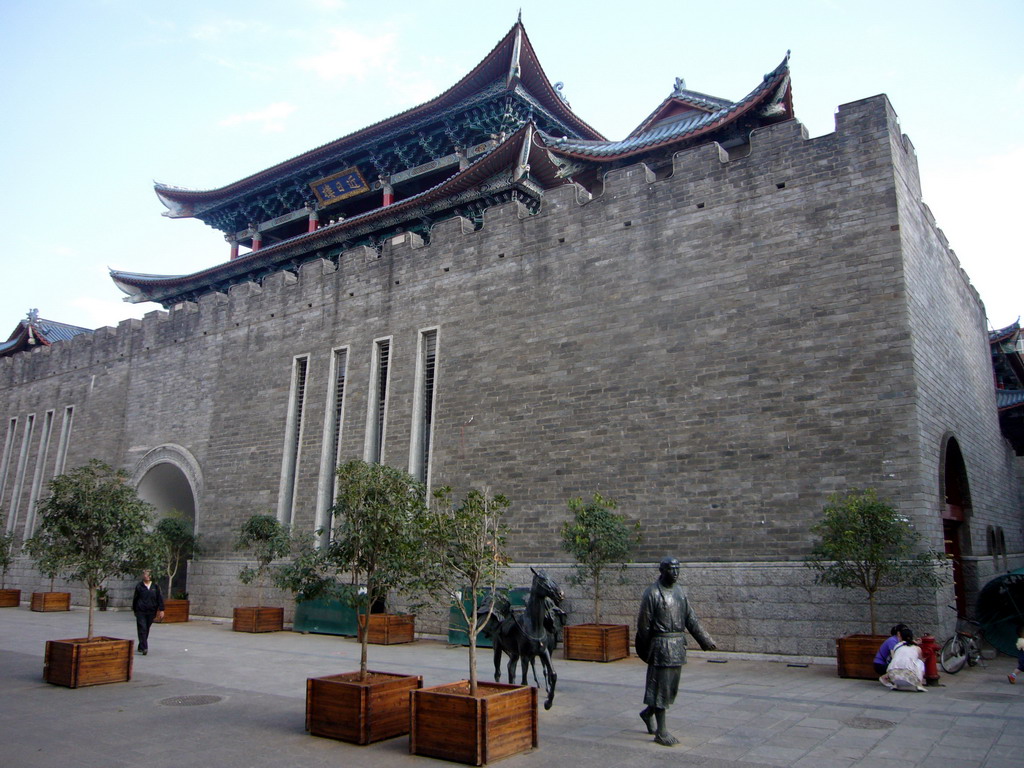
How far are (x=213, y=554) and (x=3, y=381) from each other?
55.2 feet

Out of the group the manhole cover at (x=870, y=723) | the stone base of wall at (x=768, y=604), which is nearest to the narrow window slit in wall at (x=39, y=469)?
the stone base of wall at (x=768, y=604)

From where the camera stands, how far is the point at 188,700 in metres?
8.74

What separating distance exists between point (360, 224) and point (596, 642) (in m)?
16.0

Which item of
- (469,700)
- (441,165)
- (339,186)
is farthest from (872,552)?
(339,186)

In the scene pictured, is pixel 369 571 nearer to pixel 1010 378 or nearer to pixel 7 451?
pixel 1010 378

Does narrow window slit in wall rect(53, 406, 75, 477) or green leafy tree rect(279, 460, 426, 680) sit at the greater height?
narrow window slit in wall rect(53, 406, 75, 477)

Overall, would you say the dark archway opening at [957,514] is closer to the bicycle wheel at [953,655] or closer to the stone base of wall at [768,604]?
the stone base of wall at [768,604]

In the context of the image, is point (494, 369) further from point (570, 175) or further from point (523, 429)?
point (570, 175)

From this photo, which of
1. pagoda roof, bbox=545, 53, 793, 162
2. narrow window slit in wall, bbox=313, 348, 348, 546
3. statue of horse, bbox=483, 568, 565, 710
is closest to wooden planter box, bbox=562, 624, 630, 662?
statue of horse, bbox=483, 568, 565, 710

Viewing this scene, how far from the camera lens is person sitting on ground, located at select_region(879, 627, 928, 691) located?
29.7 ft

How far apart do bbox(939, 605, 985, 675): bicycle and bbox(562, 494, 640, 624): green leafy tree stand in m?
4.72

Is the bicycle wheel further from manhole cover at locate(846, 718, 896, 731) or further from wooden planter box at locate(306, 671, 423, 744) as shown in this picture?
wooden planter box at locate(306, 671, 423, 744)

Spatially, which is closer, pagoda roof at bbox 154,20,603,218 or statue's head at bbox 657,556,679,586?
statue's head at bbox 657,556,679,586

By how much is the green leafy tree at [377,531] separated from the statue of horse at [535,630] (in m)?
1.47
